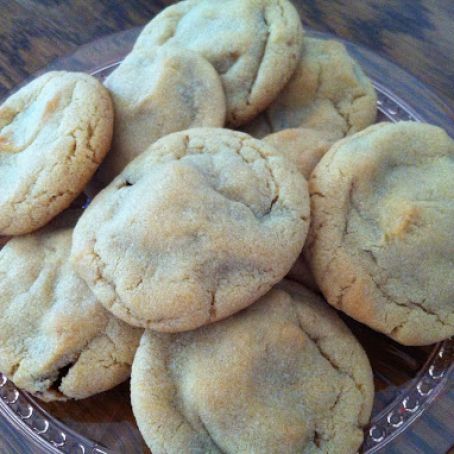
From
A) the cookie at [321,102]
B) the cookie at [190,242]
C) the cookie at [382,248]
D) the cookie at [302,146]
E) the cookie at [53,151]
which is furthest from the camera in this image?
the cookie at [321,102]

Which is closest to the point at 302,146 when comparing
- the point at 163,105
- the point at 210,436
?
the point at 163,105

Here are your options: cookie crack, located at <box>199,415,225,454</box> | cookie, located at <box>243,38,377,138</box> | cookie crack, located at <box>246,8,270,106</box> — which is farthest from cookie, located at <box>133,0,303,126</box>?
cookie crack, located at <box>199,415,225,454</box>

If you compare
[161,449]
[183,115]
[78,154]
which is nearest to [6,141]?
[78,154]

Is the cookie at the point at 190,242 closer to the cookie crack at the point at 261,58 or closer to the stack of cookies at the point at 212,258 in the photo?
the stack of cookies at the point at 212,258

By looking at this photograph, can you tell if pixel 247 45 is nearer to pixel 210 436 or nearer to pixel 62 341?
pixel 62 341

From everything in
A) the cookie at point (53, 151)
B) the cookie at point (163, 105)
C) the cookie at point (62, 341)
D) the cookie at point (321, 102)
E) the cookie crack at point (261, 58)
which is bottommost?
the cookie at point (321, 102)

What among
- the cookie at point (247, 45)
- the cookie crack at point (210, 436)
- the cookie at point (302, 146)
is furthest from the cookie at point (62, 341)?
the cookie at point (247, 45)

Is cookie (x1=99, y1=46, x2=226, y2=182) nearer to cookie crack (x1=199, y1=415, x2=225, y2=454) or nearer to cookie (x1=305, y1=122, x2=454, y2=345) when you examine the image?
cookie (x1=305, y1=122, x2=454, y2=345)

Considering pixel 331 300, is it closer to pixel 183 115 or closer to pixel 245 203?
pixel 245 203
